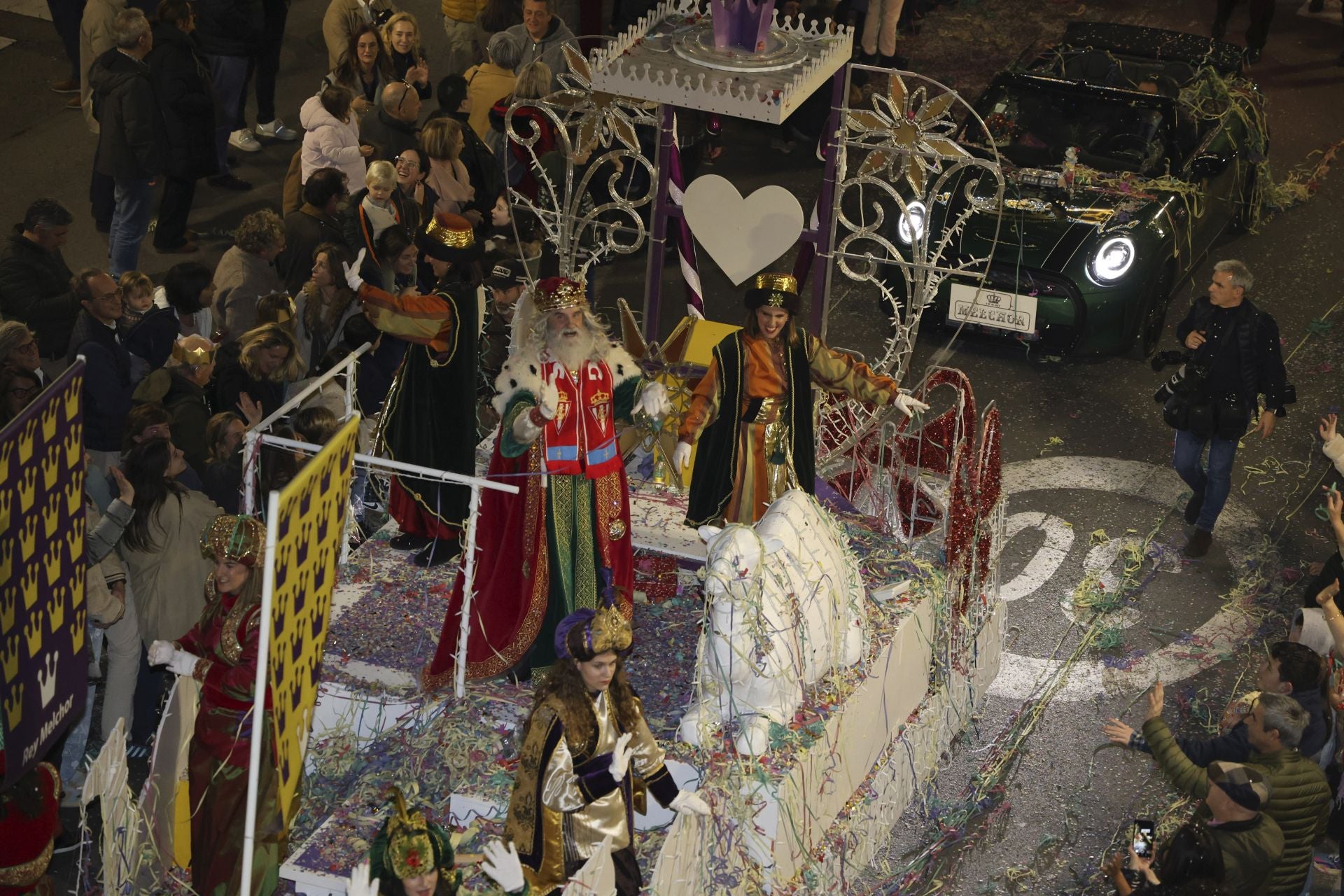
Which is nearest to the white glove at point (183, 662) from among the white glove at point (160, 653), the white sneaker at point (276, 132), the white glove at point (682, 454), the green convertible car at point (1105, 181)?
the white glove at point (160, 653)

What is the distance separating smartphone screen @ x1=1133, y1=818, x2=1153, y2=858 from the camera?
6.89 meters

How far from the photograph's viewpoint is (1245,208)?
1402cm

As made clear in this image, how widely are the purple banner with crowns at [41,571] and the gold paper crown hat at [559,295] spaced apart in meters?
2.10

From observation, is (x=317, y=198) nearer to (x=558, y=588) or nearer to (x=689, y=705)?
(x=558, y=588)

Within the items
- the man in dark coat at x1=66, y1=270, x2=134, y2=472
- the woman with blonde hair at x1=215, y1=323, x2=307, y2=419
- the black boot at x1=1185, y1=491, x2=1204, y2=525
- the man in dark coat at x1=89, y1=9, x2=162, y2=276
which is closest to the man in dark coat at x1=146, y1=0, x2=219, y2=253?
the man in dark coat at x1=89, y1=9, x2=162, y2=276

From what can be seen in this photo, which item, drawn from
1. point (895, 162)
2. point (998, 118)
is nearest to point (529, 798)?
point (895, 162)

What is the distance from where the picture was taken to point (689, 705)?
746 centimetres

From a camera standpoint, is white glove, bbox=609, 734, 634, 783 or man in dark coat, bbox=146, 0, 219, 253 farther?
man in dark coat, bbox=146, 0, 219, 253

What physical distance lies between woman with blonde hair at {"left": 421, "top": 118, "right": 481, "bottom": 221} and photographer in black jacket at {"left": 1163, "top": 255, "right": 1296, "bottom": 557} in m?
4.36

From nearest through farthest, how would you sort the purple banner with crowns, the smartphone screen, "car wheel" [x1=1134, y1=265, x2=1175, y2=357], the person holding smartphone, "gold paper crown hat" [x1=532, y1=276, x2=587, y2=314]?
1. the purple banner with crowns
2. the person holding smartphone
3. the smartphone screen
4. "gold paper crown hat" [x1=532, y1=276, x2=587, y2=314]
5. "car wheel" [x1=1134, y1=265, x2=1175, y2=357]

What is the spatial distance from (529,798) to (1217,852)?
2564 millimetres

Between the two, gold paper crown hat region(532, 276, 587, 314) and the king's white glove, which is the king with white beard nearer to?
gold paper crown hat region(532, 276, 587, 314)

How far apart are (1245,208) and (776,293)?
7439 millimetres

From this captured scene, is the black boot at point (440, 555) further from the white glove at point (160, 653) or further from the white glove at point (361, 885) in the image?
the white glove at point (361, 885)
